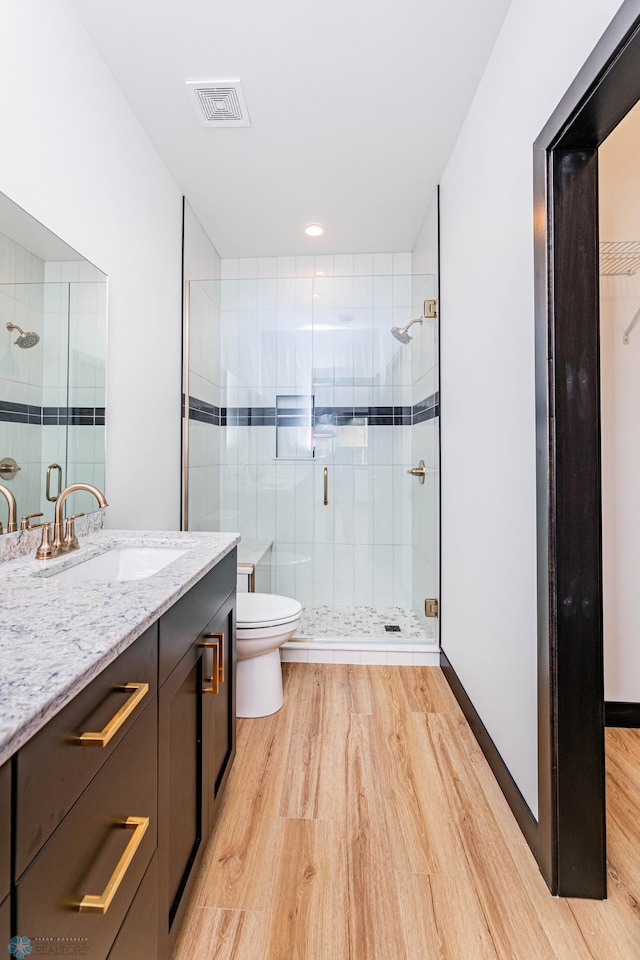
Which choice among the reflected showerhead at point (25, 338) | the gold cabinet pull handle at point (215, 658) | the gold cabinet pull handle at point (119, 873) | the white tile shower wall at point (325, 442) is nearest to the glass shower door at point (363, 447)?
the white tile shower wall at point (325, 442)

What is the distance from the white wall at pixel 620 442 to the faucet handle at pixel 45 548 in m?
1.99

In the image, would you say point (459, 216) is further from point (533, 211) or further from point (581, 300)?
point (581, 300)

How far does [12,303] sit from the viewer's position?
131 cm

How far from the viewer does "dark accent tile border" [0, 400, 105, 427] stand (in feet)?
4.34

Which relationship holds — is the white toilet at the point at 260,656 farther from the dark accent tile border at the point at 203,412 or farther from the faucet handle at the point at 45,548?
the dark accent tile border at the point at 203,412

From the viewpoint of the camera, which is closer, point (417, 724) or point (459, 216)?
point (417, 724)

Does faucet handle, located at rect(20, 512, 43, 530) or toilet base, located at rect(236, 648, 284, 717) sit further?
toilet base, located at rect(236, 648, 284, 717)

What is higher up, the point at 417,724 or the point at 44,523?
the point at 44,523

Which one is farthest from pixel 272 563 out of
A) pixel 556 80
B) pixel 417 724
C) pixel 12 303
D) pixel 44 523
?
pixel 556 80

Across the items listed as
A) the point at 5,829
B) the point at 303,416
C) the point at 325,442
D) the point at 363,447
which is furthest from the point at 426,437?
the point at 5,829

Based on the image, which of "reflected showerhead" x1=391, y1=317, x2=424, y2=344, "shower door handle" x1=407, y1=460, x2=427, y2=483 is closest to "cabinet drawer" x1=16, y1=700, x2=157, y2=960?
"shower door handle" x1=407, y1=460, x2=427, y2=483

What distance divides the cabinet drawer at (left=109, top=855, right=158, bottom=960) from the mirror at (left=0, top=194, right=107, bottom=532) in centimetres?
92

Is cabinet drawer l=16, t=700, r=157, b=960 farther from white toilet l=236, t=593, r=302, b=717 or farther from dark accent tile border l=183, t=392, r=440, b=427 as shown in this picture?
dark accent tile border l=183, t=392, r=440, b=427

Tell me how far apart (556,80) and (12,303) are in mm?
1521
